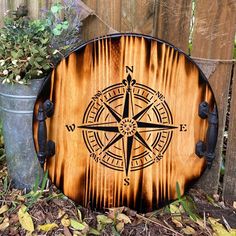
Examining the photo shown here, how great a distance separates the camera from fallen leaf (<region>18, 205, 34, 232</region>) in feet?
6.56

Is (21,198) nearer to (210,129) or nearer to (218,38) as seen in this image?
(210,129)

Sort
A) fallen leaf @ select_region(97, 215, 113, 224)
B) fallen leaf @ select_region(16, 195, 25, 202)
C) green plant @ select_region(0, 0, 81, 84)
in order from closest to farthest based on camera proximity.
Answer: green plant @ select_region(0, 0, 81, 84)
fallen leaf @ select_region(97, 215, 113, 224)
fallen leaf @ select_region(16, 195, 25, 202)

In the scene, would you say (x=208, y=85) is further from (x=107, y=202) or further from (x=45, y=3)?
(x=45, y=3)

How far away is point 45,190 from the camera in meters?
2.23

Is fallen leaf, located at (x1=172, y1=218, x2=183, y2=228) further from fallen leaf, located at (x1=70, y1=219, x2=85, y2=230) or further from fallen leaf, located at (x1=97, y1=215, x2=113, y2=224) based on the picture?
fallen leaf, located at (x1=70, y1=219, x2=85, y2=230)

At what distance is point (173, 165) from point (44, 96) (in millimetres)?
722

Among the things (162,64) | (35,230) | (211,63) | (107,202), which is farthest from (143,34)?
(35,230)

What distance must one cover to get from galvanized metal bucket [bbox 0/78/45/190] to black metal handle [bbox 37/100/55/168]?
9 centimetres

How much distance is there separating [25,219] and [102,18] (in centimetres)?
106

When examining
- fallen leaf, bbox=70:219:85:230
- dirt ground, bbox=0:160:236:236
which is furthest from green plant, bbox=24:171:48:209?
fallen leaf, bbox=70:219:85:230

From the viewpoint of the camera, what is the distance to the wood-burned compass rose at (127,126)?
2.06 meters

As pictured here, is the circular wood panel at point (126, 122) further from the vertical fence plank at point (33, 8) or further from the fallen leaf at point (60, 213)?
the vertical fence plank at point (33, 8)

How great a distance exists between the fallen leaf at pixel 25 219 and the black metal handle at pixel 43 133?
9.7 inches

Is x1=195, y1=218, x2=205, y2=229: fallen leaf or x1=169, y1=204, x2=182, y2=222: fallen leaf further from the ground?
x1=169, y1=204, x2=182, y2=222: fallen leaf
